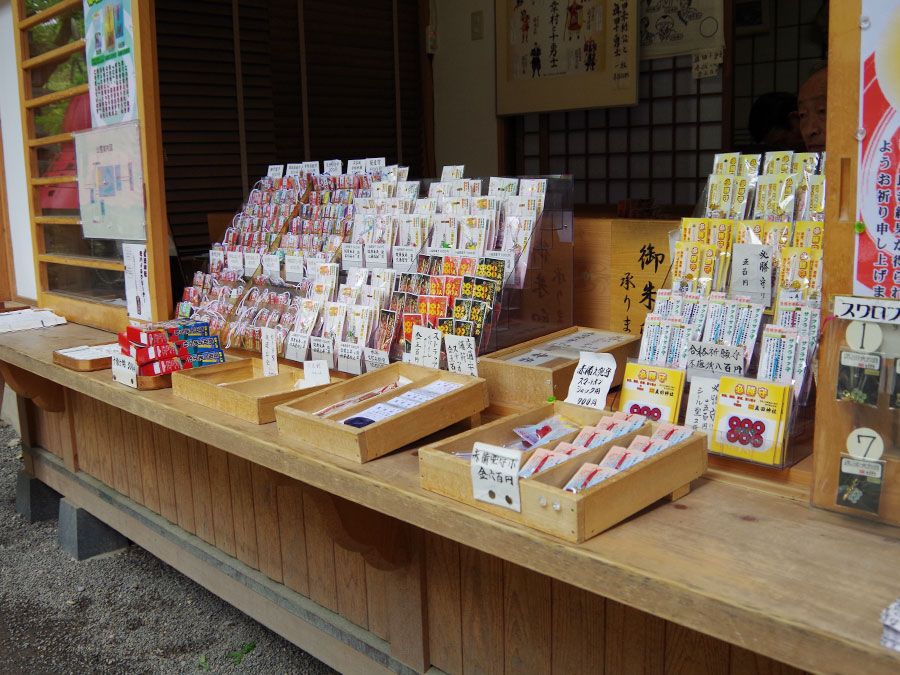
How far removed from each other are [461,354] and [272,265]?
3.73 ft

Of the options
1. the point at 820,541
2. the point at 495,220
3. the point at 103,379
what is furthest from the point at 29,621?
the point at 820,541

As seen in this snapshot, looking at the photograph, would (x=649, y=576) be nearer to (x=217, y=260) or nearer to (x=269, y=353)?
(x=269, y=353)

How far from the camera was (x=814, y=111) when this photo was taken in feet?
10.9

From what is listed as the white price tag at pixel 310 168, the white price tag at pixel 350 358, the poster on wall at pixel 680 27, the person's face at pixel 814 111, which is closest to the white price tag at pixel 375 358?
the white price tag at pixel 350 358

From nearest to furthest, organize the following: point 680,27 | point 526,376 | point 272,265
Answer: point 526,376 → point 272,265 → point 680,27

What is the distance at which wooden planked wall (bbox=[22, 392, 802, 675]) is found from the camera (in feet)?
6.36

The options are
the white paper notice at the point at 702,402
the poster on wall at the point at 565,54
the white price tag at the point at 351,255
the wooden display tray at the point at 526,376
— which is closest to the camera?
the white paper notice at the point at 702,402

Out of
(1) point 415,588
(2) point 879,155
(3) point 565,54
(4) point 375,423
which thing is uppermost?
(3) point 565,54

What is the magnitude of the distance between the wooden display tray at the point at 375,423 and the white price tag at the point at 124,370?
808 millimetres

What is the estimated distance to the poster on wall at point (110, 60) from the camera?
335cm

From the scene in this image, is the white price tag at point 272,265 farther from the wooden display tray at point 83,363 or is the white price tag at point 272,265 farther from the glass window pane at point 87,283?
the glass window pane at point 87,283

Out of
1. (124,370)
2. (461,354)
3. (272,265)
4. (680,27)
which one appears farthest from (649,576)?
(680,27)

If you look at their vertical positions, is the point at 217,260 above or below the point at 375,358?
above

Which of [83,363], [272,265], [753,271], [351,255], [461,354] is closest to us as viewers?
[753,271]
